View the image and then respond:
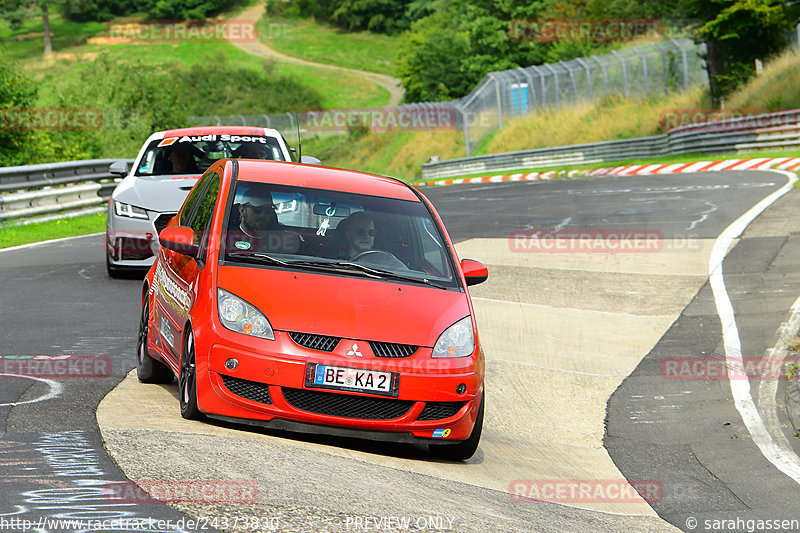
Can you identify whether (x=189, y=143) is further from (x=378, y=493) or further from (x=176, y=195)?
(x=378, y=493)

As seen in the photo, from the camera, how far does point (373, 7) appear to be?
14562 centimetres

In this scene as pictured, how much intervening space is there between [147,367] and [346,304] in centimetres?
211

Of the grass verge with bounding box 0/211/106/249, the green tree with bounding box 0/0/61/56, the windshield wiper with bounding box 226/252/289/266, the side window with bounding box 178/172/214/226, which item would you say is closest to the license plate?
the windshield wiper with bounding box 226/252/289/266

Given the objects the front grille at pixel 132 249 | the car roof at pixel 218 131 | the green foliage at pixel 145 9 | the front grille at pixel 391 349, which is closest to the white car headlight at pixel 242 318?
the front grille at pixel 391 349

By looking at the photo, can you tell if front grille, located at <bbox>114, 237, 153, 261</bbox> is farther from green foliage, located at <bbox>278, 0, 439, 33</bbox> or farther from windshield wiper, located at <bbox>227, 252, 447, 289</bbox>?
green foliage, located at <bbox>278, 0, 439, 33</bbox>

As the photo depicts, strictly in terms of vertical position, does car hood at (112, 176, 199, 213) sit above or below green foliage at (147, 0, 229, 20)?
above

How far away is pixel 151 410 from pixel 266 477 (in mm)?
1829

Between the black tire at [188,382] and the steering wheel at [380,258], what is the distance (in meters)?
1.17

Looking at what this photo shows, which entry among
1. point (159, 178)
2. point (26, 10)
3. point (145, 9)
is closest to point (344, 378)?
point (159, 178)

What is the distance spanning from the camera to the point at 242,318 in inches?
250

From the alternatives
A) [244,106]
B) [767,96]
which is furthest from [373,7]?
[767,96]

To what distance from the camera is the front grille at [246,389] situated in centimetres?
627

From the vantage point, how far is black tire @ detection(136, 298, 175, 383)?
7879 millimetres

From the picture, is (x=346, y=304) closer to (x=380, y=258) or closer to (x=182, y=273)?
(x=380, y=258)
